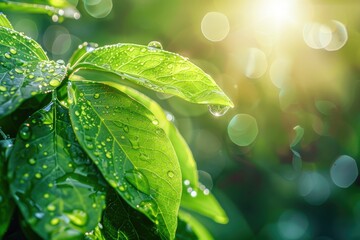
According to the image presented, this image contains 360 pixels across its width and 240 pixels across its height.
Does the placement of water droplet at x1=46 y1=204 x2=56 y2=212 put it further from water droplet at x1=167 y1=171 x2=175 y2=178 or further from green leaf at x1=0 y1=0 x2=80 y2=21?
green leaf at x1=0 y1=0 x2=80 y2=21

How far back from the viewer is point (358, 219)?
17.8 ft

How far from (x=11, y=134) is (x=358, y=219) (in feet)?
17.0

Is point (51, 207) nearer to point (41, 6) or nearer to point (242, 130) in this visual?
point (41, 6)

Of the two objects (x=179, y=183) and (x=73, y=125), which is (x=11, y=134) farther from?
(x=179, y=183)

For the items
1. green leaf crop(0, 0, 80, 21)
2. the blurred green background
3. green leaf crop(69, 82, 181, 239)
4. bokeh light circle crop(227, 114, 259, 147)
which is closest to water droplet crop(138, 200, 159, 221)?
green leaf crop(69, 82, 181, 239)

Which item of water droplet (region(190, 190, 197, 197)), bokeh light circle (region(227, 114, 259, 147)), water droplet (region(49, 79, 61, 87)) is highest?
water droplet (region(49, 79, 61, 87))

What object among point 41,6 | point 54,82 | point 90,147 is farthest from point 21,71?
point 41,6

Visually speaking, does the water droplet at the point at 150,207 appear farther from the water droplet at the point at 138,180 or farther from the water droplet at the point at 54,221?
the water droplet at the point at 54,221

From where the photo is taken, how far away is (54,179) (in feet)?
2.19

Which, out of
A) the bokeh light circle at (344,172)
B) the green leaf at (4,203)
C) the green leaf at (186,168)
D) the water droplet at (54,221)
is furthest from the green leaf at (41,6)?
the bokeh light circle at (344,172)

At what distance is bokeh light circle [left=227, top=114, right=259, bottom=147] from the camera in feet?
15.6

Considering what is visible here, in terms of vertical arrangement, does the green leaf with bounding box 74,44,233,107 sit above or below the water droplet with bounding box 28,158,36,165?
above

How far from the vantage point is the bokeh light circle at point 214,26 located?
186 inches

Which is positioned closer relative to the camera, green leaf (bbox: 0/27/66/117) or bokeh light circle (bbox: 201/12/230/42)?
green leaf (bbox: 0/27/66/117)
